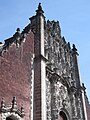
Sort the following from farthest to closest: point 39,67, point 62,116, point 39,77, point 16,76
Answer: point 62,116
point 39,67
point 39,77
point 16,76

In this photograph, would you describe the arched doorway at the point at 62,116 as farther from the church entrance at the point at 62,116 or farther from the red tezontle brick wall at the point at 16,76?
the red tezontle brick wall at the point at 16,76

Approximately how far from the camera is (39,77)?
15.8 m

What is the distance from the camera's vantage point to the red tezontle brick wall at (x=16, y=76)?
1336 centimetres

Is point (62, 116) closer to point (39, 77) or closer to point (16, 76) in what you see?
point (39, 77)

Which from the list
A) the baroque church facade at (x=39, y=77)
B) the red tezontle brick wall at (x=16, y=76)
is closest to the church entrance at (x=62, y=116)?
the baroque church facade at (x=39, y=77)

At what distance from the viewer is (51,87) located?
17547 millimetres

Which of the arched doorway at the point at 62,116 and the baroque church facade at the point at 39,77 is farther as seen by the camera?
the arched doorway at the point at 62,116

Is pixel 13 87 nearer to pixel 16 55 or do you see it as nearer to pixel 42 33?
pixel 16 55

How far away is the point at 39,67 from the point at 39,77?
28.8 inches

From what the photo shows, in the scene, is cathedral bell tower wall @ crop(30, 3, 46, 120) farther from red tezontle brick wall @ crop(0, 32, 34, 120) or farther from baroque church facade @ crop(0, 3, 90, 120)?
red tezontle brick wall @ crop(0, 32, 34, 120)

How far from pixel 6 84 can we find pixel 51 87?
491cm

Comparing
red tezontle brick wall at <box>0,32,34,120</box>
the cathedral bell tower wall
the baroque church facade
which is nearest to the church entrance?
the baroque church facade

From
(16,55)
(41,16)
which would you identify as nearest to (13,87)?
(16,55)

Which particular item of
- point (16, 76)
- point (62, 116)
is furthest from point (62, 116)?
point (16, 76)
